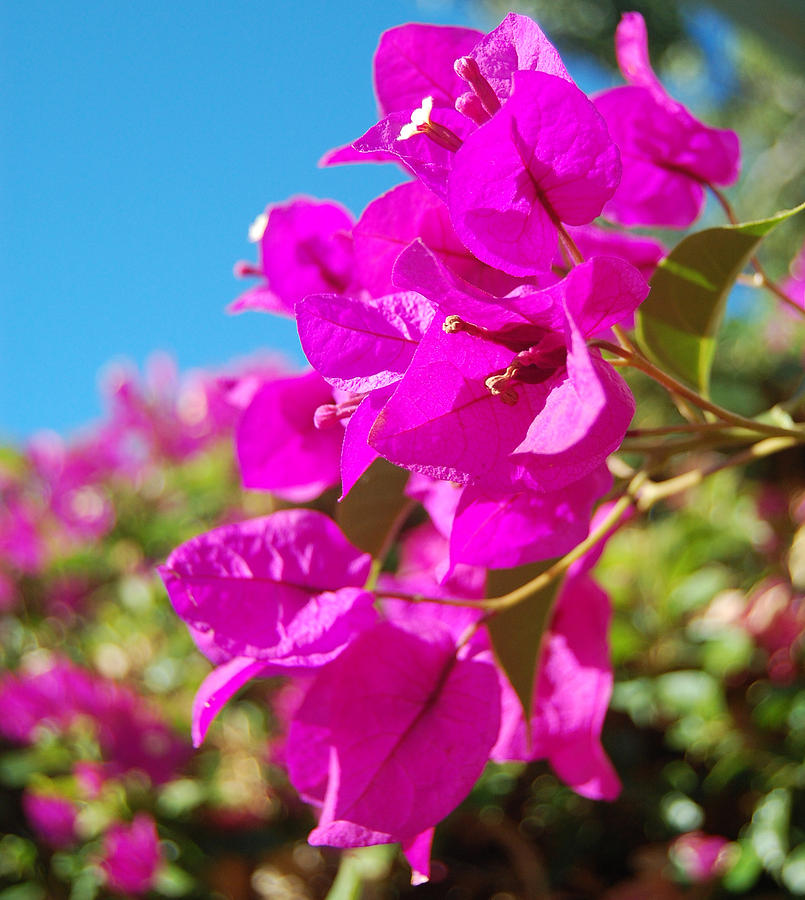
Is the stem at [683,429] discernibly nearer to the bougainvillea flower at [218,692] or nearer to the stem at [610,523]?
the stem at [610,523]

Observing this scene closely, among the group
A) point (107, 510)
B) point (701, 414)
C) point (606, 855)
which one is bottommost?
point (606, 855)

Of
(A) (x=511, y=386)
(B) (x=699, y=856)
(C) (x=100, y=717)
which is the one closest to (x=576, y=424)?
(A) (x=511, y=386)

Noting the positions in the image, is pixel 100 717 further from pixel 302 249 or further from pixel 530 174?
pixel 530 174

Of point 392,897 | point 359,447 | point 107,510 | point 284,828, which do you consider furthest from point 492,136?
point 107,510

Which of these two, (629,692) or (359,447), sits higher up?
(359,447)

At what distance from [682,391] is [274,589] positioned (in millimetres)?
188

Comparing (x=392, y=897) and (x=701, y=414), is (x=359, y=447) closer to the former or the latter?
(x=701, y=414)

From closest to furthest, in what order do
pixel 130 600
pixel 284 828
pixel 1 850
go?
pixel 284 828 < pixel 1 850 < pixel 130 600

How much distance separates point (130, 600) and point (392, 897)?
0.80 m

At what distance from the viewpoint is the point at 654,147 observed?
445mm

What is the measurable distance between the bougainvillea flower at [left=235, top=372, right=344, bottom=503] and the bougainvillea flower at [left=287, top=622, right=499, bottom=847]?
3.9 inches

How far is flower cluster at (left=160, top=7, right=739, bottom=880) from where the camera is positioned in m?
0.30

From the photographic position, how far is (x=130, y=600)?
1.56m

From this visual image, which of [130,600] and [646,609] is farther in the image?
[130,600]
